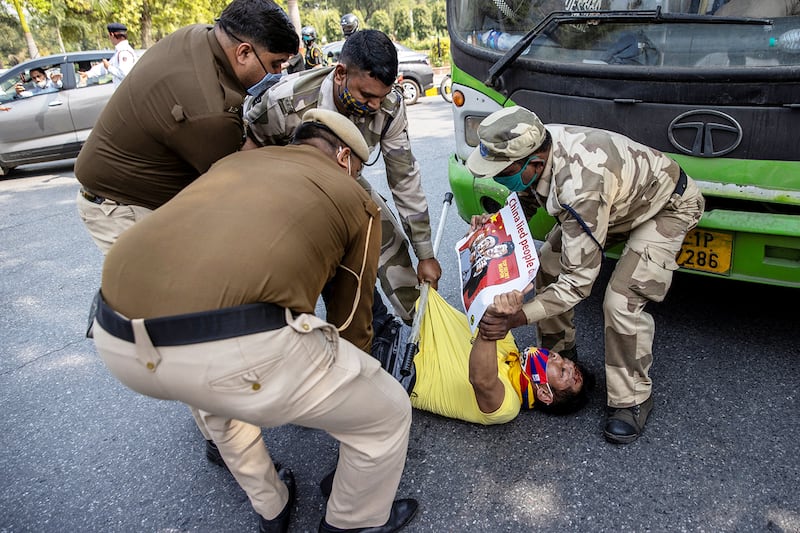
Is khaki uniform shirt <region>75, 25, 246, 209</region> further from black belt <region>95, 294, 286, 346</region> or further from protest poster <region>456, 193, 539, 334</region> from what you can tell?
protest poster <region>456, 193, 539, 334</region>

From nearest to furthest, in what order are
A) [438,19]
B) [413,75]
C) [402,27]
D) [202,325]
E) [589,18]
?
[202,325]
[589,18]
[413,75]
[438,19]
[402,27]

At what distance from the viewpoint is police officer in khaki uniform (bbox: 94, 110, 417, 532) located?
1327mm

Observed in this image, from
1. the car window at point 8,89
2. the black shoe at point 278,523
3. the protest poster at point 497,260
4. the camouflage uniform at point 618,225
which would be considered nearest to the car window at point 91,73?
the car window at point 8,89

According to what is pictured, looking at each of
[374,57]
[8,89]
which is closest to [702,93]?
[374,57]

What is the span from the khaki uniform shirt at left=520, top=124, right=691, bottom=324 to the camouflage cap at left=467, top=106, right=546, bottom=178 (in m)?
0.14

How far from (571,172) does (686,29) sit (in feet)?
3.13

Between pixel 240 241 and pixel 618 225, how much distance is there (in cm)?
153

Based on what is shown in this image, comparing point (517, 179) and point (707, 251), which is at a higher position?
point (517, 179)

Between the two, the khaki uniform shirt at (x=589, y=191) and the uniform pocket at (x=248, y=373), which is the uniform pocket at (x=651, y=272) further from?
the uniform pocket at (x=248, y=373)

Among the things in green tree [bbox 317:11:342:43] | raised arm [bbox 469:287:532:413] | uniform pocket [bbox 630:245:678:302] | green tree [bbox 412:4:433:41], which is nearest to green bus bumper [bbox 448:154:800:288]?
uniform pocket [bbox 630:245:678:302]

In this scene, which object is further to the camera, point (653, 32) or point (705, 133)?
point (653, 32)

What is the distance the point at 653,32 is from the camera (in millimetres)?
2449

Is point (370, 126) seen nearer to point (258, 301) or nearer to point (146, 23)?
point (258, 301)

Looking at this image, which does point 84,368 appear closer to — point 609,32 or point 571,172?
point 571,172
